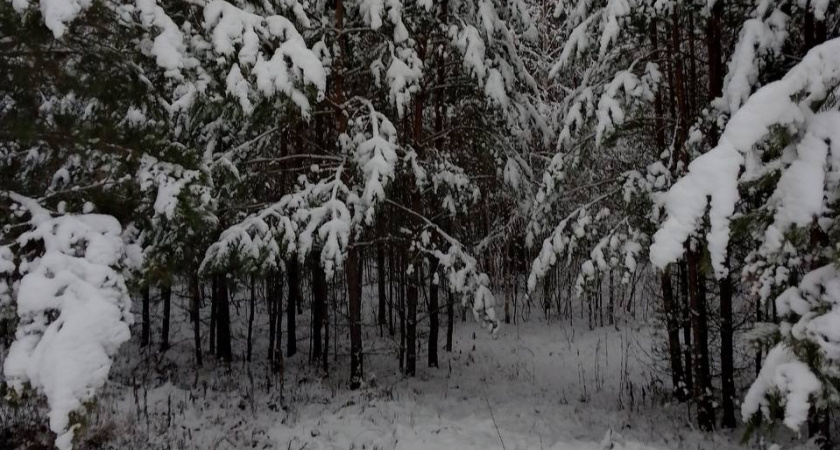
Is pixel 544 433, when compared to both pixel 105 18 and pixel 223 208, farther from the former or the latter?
pixel 105 18

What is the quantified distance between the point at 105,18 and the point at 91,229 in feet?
7.86

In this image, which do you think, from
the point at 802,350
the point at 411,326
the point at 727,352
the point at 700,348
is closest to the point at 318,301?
the point at 411,326

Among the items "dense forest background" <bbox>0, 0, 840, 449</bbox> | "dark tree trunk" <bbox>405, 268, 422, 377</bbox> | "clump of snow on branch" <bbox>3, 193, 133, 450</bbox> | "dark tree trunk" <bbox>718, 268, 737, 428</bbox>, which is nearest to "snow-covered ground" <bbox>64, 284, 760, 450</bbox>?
"dense forest background" <bbox>0, 0, 840, 449</bbox>

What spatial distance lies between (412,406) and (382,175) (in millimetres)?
4021

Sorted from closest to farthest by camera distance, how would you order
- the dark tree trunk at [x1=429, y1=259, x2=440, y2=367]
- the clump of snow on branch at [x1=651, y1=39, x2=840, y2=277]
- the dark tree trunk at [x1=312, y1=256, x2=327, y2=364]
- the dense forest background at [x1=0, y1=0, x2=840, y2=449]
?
the clump of snow on branch at [x1=651, y1=39, x2=840, y2=277], the dense forest background at [x1=0, y1=0, x2=840, y2=449], the dark tree trunk at [x1=429, y1=259, x2=440, y2=367], the dark tree trunk at [x1=312, y1=256, x2=327, y2=364]

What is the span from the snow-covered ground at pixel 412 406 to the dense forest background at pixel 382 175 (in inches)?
8.9

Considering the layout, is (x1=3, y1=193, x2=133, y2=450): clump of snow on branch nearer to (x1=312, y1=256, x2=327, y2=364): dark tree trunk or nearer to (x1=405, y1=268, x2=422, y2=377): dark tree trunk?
(x1=405, y1=268, x2=422, y2=377): dark tree trunk

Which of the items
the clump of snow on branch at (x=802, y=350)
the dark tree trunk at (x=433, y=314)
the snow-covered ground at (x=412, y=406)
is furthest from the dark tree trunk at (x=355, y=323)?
the clump of snow on branch at (x=802, y=350)

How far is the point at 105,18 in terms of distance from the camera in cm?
564

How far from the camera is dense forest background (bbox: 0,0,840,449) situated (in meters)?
3.38

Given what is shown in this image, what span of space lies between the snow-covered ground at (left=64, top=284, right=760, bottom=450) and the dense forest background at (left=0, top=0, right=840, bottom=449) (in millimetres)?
226

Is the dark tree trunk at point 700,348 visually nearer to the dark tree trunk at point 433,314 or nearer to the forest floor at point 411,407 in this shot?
the forest floor at point 411,407

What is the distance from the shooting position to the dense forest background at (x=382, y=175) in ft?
11.1

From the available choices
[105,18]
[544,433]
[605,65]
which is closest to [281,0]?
[105,18]
